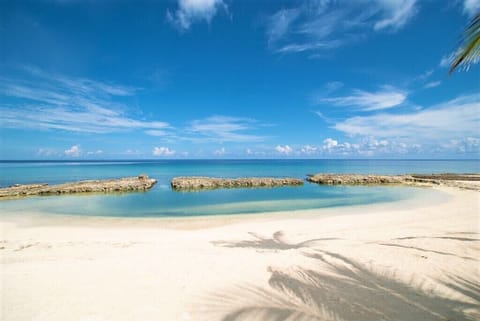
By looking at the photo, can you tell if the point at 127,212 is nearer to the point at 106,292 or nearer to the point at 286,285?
the point at 106,292

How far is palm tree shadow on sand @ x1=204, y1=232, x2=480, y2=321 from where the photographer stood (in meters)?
4.18

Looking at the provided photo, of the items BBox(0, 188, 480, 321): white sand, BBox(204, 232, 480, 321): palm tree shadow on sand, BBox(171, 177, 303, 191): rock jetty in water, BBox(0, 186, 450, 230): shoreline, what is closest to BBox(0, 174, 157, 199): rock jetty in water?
BBox(171, 177, 303, 191): rock jetty in water

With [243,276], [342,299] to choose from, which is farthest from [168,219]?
[342,299]

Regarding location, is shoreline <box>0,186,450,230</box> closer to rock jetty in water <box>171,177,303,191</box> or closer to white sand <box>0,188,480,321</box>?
white sand <box>0,188,480,321</box>

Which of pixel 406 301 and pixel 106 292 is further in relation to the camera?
pixel 106 292

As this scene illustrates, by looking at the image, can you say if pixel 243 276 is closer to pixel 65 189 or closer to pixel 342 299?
pixel 342 299

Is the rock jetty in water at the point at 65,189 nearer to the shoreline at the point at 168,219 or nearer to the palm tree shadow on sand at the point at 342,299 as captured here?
the shoreline at the point at 168,219

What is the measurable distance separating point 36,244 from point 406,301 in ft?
39.7

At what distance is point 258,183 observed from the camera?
35125 millimetres

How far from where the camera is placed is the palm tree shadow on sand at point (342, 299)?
165 inches

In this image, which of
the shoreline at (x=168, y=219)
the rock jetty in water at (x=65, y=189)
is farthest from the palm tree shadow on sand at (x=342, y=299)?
the rock jetty in water at (x=65, y=189)

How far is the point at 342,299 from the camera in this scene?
4.68 meters

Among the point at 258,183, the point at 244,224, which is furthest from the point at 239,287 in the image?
the point at 258,183

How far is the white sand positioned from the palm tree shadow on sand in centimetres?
2
